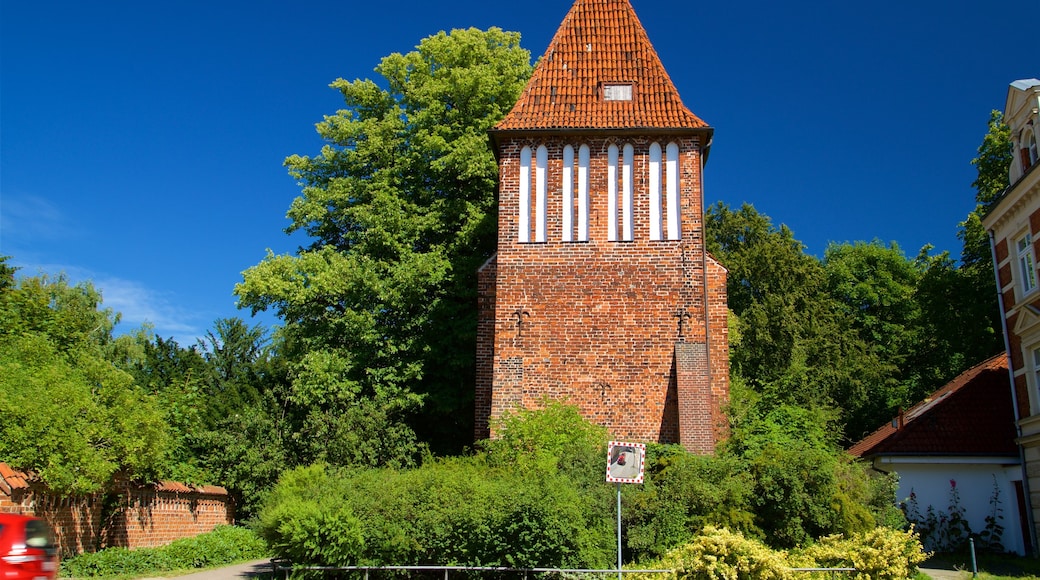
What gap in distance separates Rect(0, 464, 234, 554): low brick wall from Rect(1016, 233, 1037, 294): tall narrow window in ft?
72.0

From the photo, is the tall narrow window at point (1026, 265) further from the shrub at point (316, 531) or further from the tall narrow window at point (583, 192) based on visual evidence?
the shrub at point (316, 531)

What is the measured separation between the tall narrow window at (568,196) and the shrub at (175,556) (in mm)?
9922

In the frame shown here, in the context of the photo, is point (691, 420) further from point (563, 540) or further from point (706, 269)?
point (563, 540)

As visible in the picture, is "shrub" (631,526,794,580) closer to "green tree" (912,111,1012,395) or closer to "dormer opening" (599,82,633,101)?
"dormer opening" (599,82,633,101)

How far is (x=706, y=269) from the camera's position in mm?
19750

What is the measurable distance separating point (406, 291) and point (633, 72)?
8.87m

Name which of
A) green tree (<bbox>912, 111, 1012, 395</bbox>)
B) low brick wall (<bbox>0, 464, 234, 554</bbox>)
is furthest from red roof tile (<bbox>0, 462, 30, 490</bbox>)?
green tree (<bbox>912, 111, 1012, 395</bbox>)

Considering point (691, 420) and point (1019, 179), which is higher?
point (1019, 179)

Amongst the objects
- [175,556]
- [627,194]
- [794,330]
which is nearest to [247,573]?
[175,556]

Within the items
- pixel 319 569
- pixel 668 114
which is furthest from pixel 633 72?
pixel 319 569

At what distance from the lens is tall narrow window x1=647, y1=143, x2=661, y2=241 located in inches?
778

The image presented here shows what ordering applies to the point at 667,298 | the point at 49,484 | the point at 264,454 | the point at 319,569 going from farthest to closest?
the point at 264,454, the point at 667,298, the point at 49,484, the point at 319,569

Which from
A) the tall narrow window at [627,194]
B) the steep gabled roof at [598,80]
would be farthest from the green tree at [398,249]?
the tall narrow window at [627,194]

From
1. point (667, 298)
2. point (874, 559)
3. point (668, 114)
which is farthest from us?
point (668, 114)
